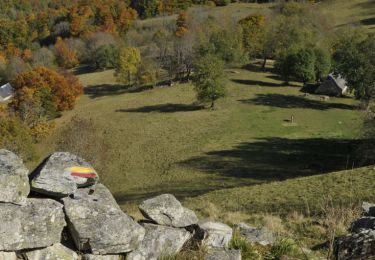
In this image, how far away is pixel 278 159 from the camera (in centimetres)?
4844

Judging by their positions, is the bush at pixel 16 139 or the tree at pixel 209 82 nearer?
the bush at pixel 16 139

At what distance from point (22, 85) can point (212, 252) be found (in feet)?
268

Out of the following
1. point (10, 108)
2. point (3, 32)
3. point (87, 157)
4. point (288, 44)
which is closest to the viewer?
point (87, 157)

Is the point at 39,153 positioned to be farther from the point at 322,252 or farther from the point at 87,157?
the point at 322,252

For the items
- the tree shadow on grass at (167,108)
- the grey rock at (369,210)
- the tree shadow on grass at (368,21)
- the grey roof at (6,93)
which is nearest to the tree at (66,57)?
the grey roof at (6,93)

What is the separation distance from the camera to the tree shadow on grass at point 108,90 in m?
94.3

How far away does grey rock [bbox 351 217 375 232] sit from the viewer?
39.3 ft

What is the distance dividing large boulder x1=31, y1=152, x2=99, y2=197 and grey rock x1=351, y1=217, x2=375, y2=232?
738 cm

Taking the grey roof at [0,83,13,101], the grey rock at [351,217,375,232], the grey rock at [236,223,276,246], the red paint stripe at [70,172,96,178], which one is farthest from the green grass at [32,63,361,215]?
the grey roof at [0,83,13,101]

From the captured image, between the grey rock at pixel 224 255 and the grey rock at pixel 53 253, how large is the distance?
3.14 meters

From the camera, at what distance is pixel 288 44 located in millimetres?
97188

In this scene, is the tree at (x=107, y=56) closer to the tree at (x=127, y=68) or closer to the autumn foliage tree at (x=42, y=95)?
the tree at (x=127, y=68)

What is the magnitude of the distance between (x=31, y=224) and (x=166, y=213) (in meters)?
3.47

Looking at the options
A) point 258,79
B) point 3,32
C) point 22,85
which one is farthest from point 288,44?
point 3,32
